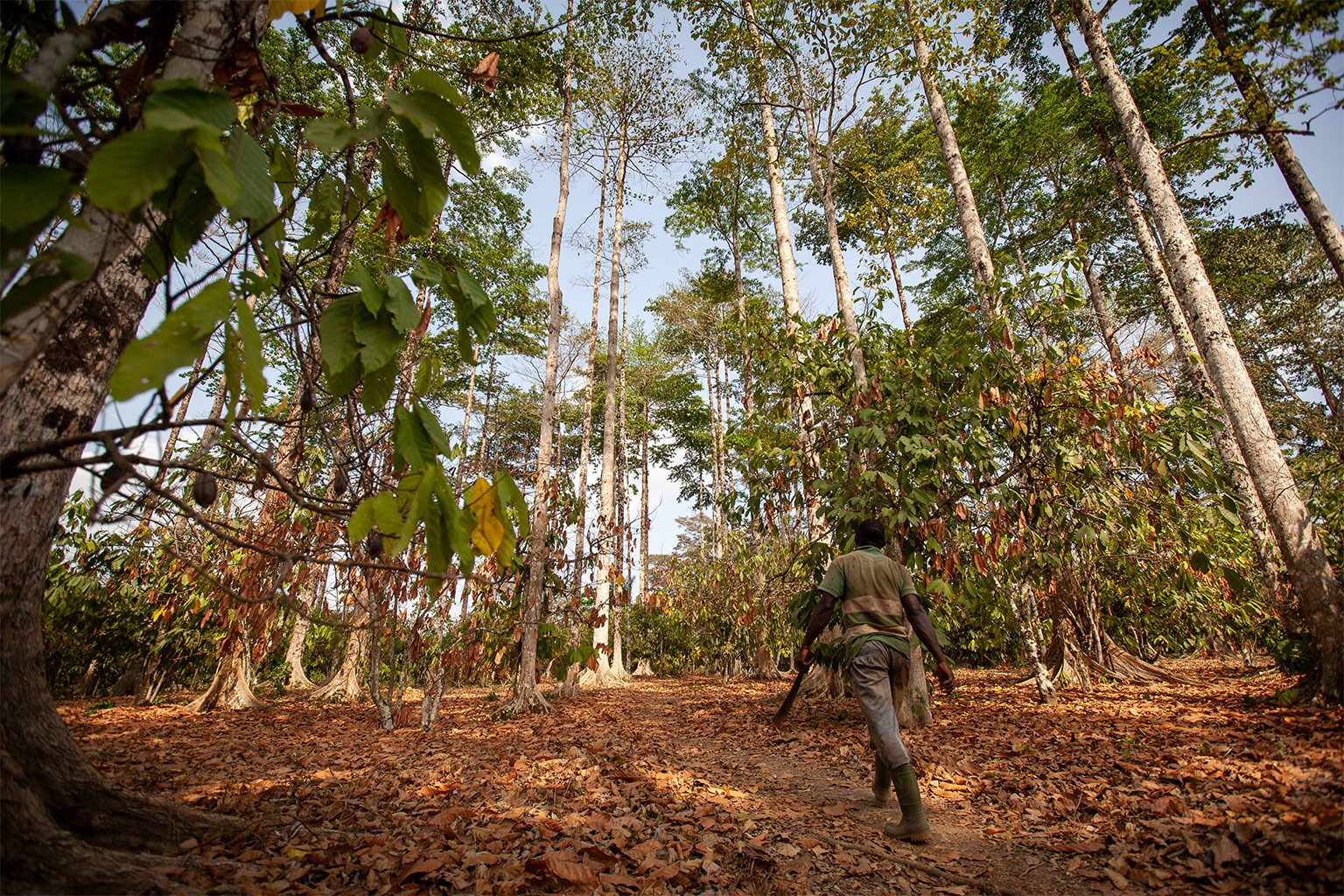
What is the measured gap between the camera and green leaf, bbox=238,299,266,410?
2.43ft

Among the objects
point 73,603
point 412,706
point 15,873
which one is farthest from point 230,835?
point 73,603

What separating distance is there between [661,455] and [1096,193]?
16639 mm

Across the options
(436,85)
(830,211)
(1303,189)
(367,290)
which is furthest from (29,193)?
(1303,189)

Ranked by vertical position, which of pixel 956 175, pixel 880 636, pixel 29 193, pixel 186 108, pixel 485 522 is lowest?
pixel 880 636

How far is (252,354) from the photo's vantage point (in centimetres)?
77

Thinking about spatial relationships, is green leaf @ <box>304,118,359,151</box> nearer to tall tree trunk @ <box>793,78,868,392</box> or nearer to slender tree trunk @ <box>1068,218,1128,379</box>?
tall tree trunk @ <box>793,78,868,392</box>

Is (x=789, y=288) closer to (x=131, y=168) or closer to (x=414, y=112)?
(x=414, y=112)

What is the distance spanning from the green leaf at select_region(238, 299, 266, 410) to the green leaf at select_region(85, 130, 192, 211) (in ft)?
0.54

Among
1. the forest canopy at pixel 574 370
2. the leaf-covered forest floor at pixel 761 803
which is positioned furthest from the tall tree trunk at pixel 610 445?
the leaf-covered forest floor at pixel 761 803

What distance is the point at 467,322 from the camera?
1259 millimetres

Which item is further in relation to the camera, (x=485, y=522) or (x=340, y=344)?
(x=485, y=522)

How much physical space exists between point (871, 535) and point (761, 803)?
173 cm

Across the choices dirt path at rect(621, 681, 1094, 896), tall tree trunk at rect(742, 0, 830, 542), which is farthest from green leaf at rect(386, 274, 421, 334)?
tall tree trunk at rect(742, 0, 830, 542)

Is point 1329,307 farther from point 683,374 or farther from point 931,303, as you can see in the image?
point 683,374
